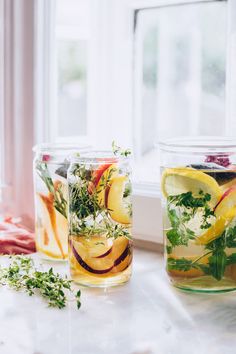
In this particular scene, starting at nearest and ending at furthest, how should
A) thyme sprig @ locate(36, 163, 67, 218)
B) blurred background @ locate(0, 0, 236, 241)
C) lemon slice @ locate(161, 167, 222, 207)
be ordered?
lemon slice @ locate(161, 167, 222, 207)
thyme sprig @ locate(36, 163, 67, 218)
blurred background @ locate(0, 0, 236, 241)

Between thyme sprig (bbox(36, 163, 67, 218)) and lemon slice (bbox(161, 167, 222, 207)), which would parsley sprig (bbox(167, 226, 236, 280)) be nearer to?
lemon slice (bbox(161, 167, 222, 207))

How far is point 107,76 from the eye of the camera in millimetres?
1685

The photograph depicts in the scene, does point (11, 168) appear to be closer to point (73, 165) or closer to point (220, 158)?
point (73, 165)

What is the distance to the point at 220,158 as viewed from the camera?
107 cm

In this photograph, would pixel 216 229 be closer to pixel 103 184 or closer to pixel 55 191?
pixel 103 184

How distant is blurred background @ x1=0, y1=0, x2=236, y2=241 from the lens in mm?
1559

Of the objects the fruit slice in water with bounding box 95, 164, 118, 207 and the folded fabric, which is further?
the folded fabric

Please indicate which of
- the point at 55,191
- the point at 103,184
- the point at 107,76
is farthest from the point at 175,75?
the point at 103,184

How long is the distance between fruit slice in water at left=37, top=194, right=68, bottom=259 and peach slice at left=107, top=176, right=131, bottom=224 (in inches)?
7.6

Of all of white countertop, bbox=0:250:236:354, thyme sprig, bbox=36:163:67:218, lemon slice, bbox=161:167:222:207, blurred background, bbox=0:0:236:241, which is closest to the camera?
white countertop, bbox=0:250:236:354

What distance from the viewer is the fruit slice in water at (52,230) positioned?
50.6 inches

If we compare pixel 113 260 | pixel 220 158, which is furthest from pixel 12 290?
pixel 220 158

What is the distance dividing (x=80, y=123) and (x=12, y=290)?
2.30 feet

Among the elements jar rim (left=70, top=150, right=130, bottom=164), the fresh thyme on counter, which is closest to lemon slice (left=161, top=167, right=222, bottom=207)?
jar rim (left=70, top=150, right=130, bottom=164)
